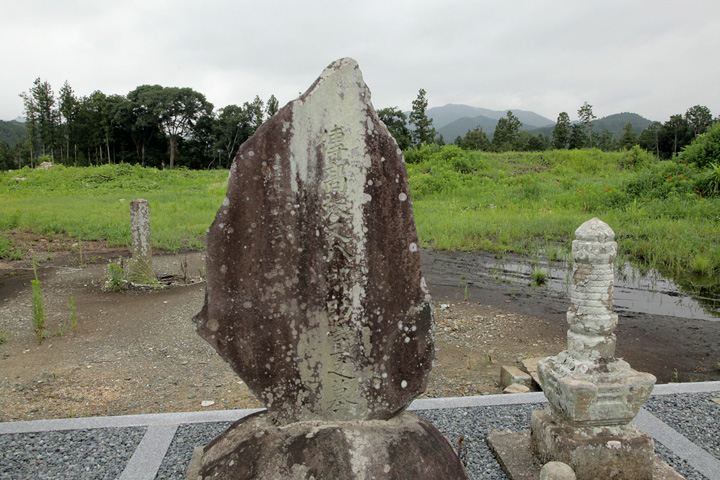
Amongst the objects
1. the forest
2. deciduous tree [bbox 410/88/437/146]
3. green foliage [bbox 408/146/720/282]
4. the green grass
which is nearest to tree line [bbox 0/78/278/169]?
the forest

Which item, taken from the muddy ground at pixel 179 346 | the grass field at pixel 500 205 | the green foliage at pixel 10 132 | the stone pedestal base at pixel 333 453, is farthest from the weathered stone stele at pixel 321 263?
the green foliage at pixel 10 132

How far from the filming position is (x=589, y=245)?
2729mm

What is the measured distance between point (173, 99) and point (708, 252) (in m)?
29.6

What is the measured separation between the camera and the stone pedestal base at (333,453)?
2.13 meters

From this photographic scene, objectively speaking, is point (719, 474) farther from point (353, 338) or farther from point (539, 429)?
point (353, 338)

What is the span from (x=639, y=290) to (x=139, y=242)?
8.01 m

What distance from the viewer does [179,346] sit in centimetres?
548

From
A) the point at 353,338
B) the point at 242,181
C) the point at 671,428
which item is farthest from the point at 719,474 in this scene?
the point at 242,181

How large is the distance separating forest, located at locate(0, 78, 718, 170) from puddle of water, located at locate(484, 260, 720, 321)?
63.9 feet

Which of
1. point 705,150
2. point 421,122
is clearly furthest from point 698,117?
point 705,150

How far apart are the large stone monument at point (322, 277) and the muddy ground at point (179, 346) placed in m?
1.95

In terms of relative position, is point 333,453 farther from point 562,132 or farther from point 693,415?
point 562,132

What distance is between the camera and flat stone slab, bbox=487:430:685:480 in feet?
9.17

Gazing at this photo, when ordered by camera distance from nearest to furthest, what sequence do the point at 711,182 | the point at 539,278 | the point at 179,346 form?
the point at 179,346 < the point at 539,278 < the point at 711,182
